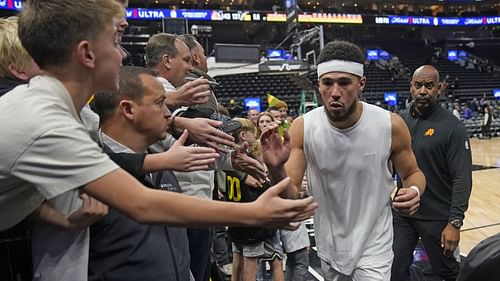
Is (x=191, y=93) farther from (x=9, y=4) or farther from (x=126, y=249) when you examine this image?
(x=9, y=4)

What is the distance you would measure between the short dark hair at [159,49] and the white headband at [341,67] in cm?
94

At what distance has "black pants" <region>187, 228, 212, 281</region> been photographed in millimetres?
2777

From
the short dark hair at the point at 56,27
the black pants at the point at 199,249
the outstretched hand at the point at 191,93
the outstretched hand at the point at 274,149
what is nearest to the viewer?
the short dark hair at the point at 56,27

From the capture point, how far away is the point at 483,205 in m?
7.41

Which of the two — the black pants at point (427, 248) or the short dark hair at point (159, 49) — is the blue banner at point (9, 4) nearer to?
the short dark hair at point (159, 49)

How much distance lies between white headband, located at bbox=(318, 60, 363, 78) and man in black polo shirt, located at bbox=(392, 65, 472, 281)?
4.10 feet

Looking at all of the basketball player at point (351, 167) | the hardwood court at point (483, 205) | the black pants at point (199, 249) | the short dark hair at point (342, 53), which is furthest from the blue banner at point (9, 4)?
the basketball player at point (351, 167)

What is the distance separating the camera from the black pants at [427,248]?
11.8 feet

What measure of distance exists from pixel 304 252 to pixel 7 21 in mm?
3129

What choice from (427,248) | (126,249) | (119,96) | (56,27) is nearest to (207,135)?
(119,96)

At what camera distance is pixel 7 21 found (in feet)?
5.73

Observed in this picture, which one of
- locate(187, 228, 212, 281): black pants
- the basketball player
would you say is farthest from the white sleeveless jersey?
locate(187, 228, 212, 281): black pants

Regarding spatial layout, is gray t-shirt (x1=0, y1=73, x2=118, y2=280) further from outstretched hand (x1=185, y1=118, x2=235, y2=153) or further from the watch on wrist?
the watch on wrist

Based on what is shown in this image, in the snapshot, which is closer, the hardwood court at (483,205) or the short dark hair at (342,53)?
the short dark hair at (342,53)
